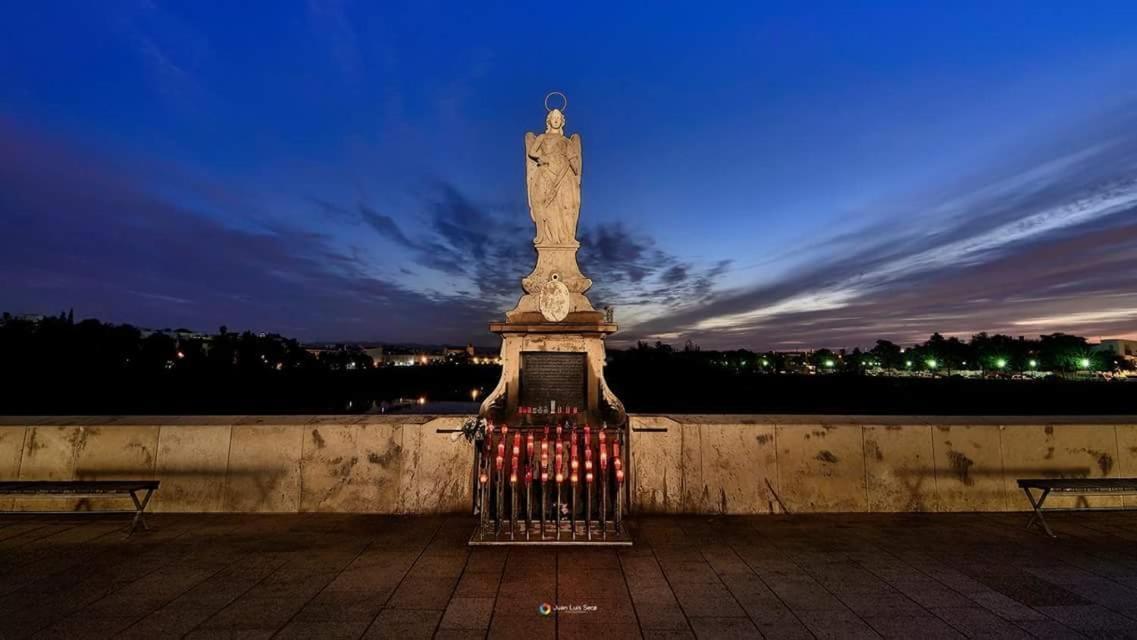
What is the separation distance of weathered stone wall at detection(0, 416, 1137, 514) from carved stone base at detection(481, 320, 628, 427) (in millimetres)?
857

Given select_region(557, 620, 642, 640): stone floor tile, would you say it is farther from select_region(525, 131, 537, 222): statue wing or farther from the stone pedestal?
select_region(525, 131, 537, 222): statue wing

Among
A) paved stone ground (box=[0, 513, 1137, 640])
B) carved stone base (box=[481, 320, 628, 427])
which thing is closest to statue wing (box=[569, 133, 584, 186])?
carved stone base (box=[481, 320, 628, 427])

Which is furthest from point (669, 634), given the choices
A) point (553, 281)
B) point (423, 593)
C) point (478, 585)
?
point (553, 281)

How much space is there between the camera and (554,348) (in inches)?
343

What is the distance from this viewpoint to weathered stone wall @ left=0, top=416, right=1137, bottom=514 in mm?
7875

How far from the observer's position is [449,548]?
6.41 m

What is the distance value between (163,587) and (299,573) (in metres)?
1.22

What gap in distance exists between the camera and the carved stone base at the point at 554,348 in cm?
856

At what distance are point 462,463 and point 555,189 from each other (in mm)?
4944

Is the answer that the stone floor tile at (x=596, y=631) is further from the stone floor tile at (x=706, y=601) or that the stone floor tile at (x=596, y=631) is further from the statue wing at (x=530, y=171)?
the statue wing at (x=530, y=171)

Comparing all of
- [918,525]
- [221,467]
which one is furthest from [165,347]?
[918,525]

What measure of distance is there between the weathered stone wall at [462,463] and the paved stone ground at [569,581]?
46cm

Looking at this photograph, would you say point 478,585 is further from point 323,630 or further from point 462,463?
point 462,463

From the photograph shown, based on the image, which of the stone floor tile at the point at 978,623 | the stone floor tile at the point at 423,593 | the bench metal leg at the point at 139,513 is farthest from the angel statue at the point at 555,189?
the stone floor tile at the point at 978,623
